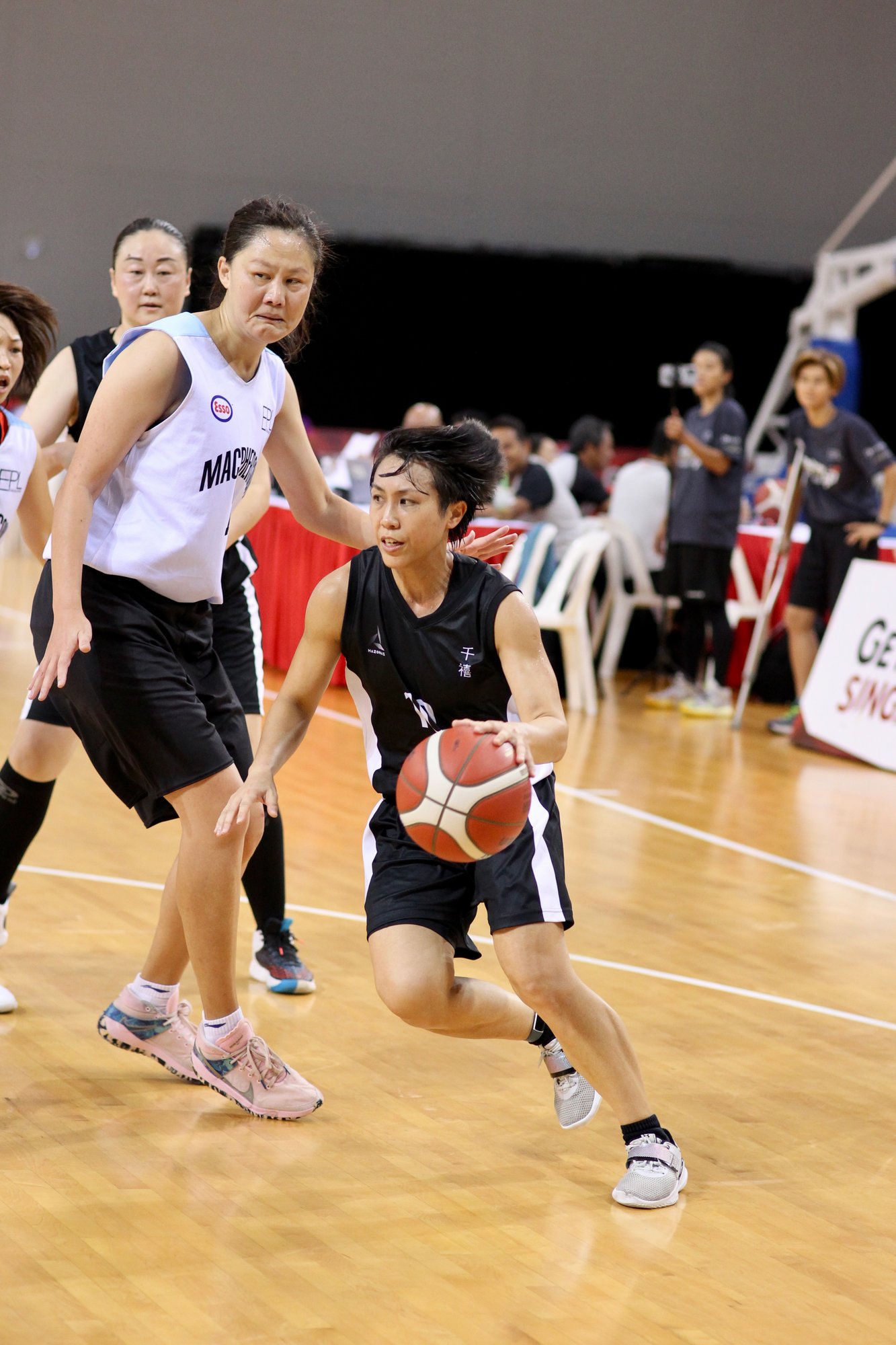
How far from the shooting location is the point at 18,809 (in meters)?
3.85

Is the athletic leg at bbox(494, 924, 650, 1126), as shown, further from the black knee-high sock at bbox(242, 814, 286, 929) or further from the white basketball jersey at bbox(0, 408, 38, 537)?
the white basketball jersey at bbox(0, 408, 38, 537)

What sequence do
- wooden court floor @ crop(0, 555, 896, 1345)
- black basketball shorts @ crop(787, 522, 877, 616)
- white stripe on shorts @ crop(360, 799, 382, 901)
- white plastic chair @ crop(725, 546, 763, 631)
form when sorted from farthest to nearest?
white plastic chair @ crop(725, 546, 763, 631), black basketball shorts @ crop(787, 522, 877, 616), white stripe on shorts @ crop(360, 799, 382, 901), wooden court floor @ crop(0, 555, 896, 1345)

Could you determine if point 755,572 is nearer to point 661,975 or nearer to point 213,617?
point 661,975

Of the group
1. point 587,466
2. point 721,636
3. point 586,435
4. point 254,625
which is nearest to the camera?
point 254,625

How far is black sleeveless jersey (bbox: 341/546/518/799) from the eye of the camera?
3.00m

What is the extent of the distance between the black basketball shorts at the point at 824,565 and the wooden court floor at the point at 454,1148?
3.39 m

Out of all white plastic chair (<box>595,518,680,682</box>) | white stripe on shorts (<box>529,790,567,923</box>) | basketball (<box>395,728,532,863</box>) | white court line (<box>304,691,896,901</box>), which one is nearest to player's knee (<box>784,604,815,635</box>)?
white plastic chair (<box>595,518,680,682</box>)

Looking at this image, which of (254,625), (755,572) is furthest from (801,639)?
(254,625)

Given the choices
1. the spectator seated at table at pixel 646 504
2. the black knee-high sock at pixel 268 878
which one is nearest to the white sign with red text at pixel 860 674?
the spectator seated at table at pixel 646 504

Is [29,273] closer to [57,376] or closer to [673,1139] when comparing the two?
[57,376]

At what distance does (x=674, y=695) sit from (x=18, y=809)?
6.54 meters

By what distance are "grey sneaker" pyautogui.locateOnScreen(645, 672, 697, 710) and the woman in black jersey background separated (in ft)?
19.2

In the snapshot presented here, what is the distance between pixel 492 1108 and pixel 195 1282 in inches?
40.8

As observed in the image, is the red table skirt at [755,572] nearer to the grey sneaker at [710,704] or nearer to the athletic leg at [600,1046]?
the grey sneaker at [710,704]
